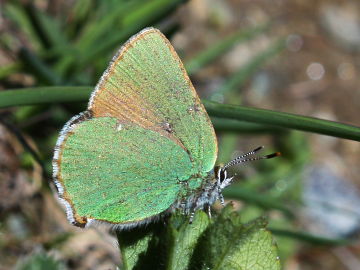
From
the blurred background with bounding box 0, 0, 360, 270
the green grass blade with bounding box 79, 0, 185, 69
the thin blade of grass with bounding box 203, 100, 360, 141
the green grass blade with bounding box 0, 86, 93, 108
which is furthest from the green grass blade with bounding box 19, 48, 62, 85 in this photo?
the thin blade of grass with bounding box 203, 100, 360, 141

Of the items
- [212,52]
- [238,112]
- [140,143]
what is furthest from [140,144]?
[212,52]

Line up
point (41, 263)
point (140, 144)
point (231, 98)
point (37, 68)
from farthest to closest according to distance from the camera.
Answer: point (231, 98), point (37, 68), point (41, 263), point (140, 144)

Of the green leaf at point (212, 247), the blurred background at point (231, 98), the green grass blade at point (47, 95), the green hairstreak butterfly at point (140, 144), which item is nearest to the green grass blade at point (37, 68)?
the blurred background at point (231, 98)

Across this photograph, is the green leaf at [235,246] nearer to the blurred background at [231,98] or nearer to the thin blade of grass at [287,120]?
the thin blade of grass at [287,120]

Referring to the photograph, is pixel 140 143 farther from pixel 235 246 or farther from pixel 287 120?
pixel 235 246

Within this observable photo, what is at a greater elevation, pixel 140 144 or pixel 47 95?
pixel 47 95

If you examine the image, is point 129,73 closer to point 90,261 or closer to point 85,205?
point 85,205

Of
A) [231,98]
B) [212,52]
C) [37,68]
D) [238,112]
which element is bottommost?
[231,98]
